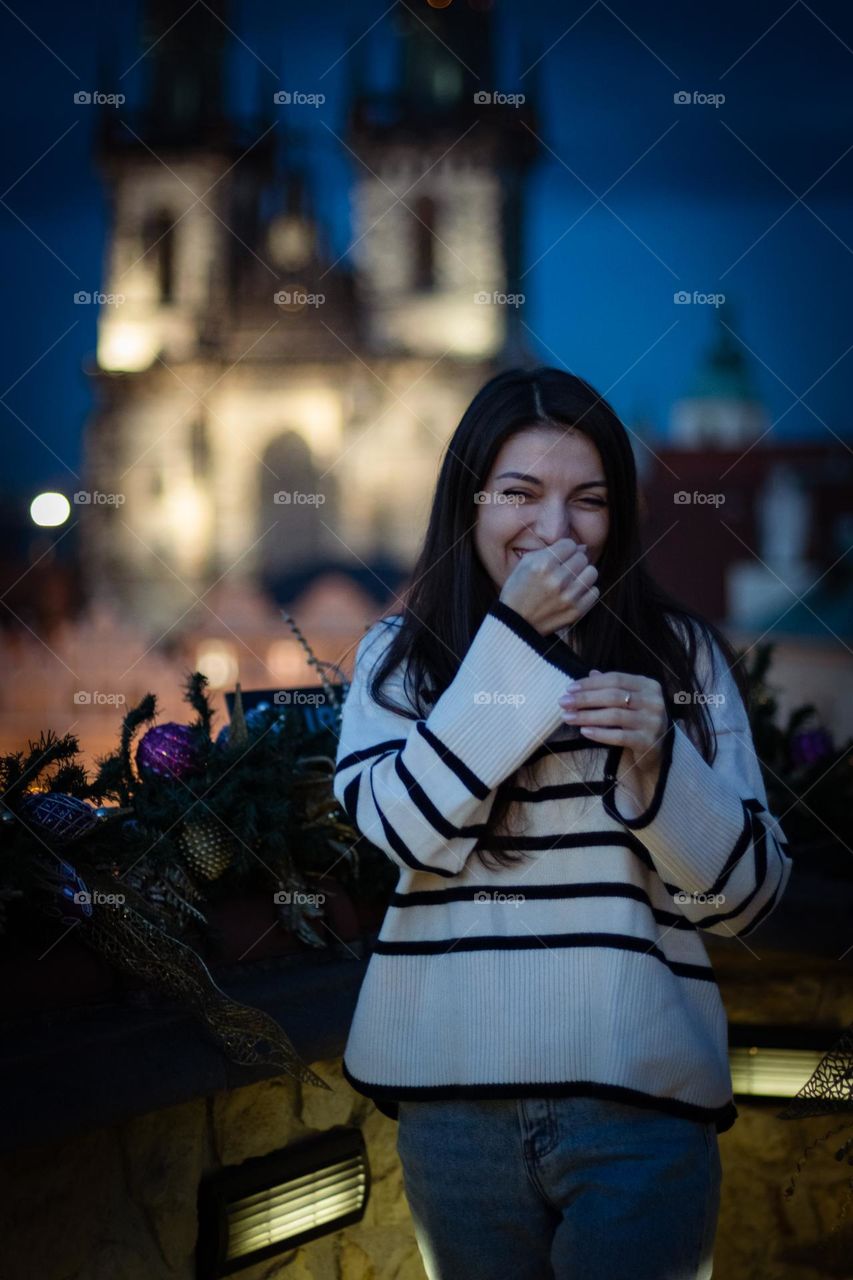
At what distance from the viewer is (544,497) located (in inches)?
36.7

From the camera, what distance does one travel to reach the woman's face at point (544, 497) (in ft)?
3.05

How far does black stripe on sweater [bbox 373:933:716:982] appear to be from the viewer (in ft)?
2.75

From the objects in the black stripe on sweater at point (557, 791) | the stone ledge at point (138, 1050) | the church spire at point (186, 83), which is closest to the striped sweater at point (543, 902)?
the black stripe on sweater at point (557, 791)

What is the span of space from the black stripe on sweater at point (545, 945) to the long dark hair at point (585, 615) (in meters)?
0.16

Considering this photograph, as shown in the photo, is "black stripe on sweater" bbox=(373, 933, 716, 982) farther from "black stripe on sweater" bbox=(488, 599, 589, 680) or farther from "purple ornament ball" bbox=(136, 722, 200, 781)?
"purple ornament ball" bbox=(136, 722, 200, 781)

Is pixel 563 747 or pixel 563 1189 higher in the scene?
pixel 563 747

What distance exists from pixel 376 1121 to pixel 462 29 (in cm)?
2244

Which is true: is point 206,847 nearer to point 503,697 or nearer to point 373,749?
point 373,749

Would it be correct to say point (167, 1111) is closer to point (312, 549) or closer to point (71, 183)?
point (71, 183)

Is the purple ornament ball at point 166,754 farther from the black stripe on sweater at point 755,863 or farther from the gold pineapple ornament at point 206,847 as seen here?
the black stripe on sweater at point 755,863

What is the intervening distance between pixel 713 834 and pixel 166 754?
72 centimetres

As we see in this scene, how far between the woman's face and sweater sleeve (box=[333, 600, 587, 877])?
3.6 inches

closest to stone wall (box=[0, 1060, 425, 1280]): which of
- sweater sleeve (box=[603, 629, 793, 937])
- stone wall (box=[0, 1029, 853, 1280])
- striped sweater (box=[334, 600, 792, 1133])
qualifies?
stone wall (box=[0, 1029, 853, 1280])

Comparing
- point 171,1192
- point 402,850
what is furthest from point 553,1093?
point 171,1192
